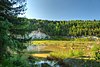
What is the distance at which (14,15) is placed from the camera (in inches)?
965

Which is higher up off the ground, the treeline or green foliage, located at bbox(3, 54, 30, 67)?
green foliage, located at bbox(3, 54, 30, 67)

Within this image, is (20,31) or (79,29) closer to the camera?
(20,31)

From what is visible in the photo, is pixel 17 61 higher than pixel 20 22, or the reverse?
pixel 20 22

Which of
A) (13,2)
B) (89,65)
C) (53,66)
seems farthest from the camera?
(53,66)

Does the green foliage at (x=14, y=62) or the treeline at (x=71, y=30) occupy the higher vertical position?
the green foliage at (x=14, y=62)

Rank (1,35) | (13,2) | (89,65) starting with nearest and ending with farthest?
(1,35) < (13,2) < (89,65)

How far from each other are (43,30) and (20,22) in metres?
143

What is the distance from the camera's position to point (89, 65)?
88.3 ft

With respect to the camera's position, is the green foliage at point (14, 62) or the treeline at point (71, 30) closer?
the green foliage at point (14, 62)

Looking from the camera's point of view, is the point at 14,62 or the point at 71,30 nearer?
the point at 14,62

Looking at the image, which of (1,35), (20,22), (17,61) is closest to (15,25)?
(20,22)

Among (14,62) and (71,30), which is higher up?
(14,62)

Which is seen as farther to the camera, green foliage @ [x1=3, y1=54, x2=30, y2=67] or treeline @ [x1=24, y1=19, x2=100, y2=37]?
treeline @ [x1=24, y1=19, x2=100, y2=37]

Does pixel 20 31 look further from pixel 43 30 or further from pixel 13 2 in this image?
pixel 43 30
